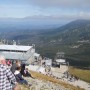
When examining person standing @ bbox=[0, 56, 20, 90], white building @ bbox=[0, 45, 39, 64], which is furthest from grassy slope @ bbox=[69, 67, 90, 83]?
person standing @ bbox=[0, 56, 20, 90]

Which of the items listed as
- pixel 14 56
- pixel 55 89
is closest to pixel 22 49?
pixel 14 56

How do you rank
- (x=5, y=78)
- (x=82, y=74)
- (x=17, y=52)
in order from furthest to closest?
1. (x=82, y=74)
2. (x=17, y=52)
3. (x=5, y=78)

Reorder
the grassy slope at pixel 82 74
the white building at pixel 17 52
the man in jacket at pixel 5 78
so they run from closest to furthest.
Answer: the man in jacket at pixel 5 78, the white building at pixel 17 52, the grassy slope at pixel 82 74

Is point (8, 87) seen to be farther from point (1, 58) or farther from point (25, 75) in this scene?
point (25, 75)

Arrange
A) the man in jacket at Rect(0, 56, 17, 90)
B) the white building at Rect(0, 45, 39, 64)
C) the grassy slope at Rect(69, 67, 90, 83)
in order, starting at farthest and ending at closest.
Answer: the grassy slope at Rect(69, 67, 90, 83)
the white building at Rect(0, 45, 39, 64)
the man in jacket at Rect(0, 56, 17, 90)

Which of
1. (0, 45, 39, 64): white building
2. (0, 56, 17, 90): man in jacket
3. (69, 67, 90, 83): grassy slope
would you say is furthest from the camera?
(69, 67, 90, 83): grassy slope

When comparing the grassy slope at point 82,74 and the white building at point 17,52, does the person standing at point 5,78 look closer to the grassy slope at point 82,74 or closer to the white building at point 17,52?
the white building at point 17,52

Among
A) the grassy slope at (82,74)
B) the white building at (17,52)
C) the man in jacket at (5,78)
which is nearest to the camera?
the man in jacket at (5,78)

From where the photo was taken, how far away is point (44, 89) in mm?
27656

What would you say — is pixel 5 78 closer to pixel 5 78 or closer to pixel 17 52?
pixel 5 78

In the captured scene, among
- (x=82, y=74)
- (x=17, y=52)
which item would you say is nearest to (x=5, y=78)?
(x=17, y=52)

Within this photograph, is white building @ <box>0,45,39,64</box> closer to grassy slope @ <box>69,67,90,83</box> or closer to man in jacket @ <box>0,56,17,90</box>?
grassy slope @ <box>69,67,90,83</box>

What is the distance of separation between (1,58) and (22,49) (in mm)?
84007

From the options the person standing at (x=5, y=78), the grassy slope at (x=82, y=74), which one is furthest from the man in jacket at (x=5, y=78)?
the grassy slope at (x=82, y=74)
